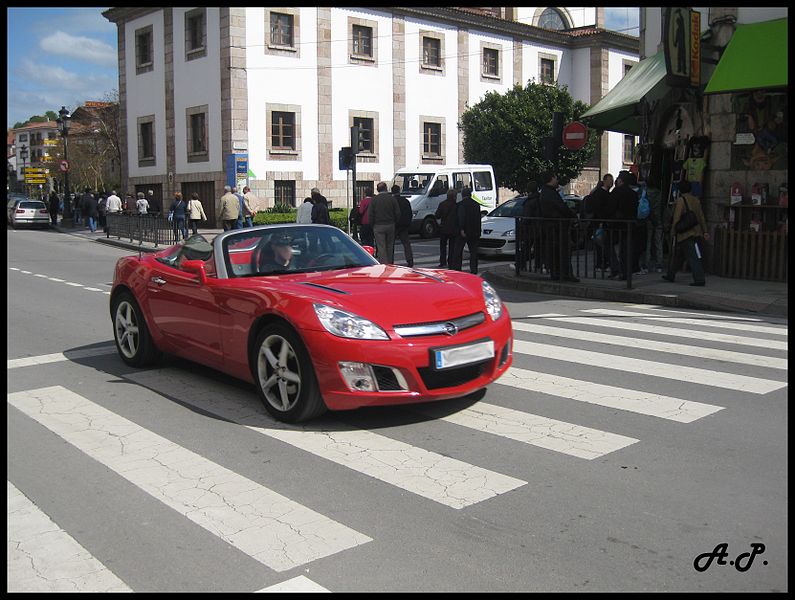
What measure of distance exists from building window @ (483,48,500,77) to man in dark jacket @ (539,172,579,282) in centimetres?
2985

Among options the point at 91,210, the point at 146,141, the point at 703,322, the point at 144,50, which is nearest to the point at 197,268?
the point at 703,322

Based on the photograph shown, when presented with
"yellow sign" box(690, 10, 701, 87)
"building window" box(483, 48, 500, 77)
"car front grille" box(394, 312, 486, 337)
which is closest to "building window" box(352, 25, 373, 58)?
"building window" box(483, 48, 500, 77)

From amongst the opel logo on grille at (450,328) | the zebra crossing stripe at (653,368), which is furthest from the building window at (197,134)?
the opel logo on grille at (450,328)

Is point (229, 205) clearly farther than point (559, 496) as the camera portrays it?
Yes

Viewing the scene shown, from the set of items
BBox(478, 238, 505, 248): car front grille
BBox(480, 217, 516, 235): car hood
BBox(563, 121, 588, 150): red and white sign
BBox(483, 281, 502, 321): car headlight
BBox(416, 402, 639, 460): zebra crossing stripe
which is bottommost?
BBox(416, 402, 639, 460): zebra crossing stripe

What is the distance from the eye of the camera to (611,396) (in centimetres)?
664

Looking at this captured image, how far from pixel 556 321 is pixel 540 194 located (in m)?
4.41

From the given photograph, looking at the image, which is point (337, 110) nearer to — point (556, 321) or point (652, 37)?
point (652, 37)

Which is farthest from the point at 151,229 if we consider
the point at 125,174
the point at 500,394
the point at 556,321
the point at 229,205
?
the point at 500,394

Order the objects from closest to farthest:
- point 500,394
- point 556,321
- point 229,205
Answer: point 500,394 → point 556,321 → point 229,205

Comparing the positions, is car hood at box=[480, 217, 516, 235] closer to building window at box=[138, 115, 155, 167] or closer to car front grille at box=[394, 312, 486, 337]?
car front grille at box=[394, 312, 486, 337]

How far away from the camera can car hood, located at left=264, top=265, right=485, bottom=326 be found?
5.88 meters

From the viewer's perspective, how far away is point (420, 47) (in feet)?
130

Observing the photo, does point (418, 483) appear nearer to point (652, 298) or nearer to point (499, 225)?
point (652, 298)
